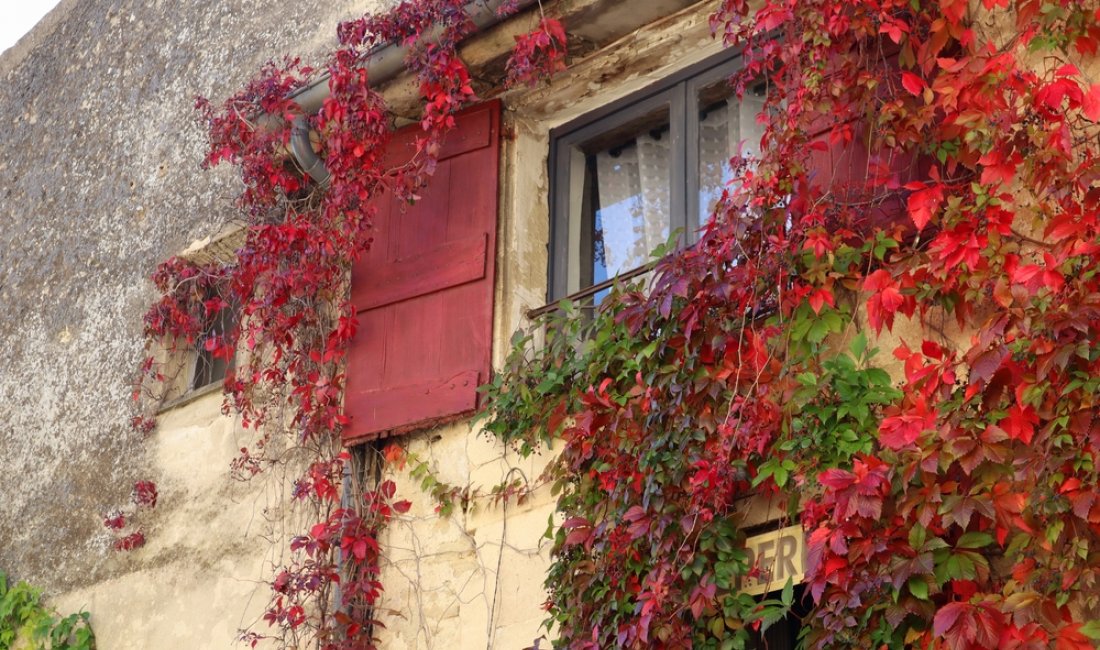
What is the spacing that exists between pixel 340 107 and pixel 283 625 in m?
2.02

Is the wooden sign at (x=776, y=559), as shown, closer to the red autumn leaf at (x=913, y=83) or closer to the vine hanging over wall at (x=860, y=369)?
the vine hanging over wall at (x=860, y=369)

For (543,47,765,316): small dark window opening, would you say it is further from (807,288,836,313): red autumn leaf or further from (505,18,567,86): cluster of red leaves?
(807,288,836,313): red autumn leaf

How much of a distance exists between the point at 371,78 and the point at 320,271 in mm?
790

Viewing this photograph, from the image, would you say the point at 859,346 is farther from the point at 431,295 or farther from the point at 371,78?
the point at 371,78

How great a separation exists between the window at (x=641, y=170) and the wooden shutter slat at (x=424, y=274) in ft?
1.12

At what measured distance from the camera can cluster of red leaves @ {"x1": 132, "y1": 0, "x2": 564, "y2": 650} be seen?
580cm

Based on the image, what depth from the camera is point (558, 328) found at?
217 inches

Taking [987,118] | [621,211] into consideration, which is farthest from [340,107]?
[987,118]

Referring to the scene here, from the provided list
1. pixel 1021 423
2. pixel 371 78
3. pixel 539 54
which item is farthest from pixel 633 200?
pixel 1021 423

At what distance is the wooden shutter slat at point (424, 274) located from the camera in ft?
19.3

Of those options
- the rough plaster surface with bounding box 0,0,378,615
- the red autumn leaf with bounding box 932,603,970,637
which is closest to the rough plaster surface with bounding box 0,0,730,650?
the rough plaster surface with bounding box 0,0,378,615

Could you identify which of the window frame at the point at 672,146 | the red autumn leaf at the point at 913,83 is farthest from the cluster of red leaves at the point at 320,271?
the red autumn leaf at the point at 913,83

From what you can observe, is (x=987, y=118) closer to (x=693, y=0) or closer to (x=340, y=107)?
(x=693, y=0)

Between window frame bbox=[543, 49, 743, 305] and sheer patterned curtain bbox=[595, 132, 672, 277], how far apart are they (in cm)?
11
